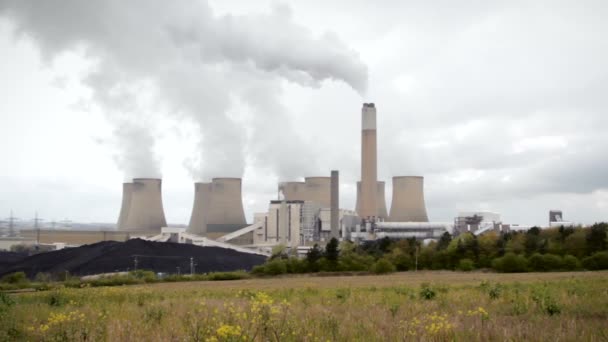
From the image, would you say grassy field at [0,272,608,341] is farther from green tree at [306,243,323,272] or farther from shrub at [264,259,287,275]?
green tree at [306,243,323,272]

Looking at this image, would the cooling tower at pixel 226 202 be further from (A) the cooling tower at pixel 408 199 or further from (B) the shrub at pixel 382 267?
(B) the shrub at pixel 382 267

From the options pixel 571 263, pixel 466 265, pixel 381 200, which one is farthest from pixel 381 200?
pixel 571 263

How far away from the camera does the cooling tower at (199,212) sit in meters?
59.1

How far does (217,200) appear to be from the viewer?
176 feet

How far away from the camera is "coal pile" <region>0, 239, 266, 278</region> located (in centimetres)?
4078

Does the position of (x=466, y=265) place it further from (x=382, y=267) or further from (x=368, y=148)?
(x=368, y=148)

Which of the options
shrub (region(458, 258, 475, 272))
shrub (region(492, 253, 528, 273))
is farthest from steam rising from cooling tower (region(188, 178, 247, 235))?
shrub (region(492, 253, 528, 273))

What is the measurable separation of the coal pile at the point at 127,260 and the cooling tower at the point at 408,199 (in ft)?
41.9

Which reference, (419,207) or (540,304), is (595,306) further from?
(419,207)

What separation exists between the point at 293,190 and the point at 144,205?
15.6 m

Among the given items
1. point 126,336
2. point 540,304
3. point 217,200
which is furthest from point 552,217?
point 126,336

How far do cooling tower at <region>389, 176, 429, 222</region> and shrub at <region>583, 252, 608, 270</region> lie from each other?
2364cm

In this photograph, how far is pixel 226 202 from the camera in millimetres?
53906

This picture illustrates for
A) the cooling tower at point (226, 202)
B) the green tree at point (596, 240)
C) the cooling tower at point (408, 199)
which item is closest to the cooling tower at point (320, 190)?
the cooling tower at point (408, 199)
